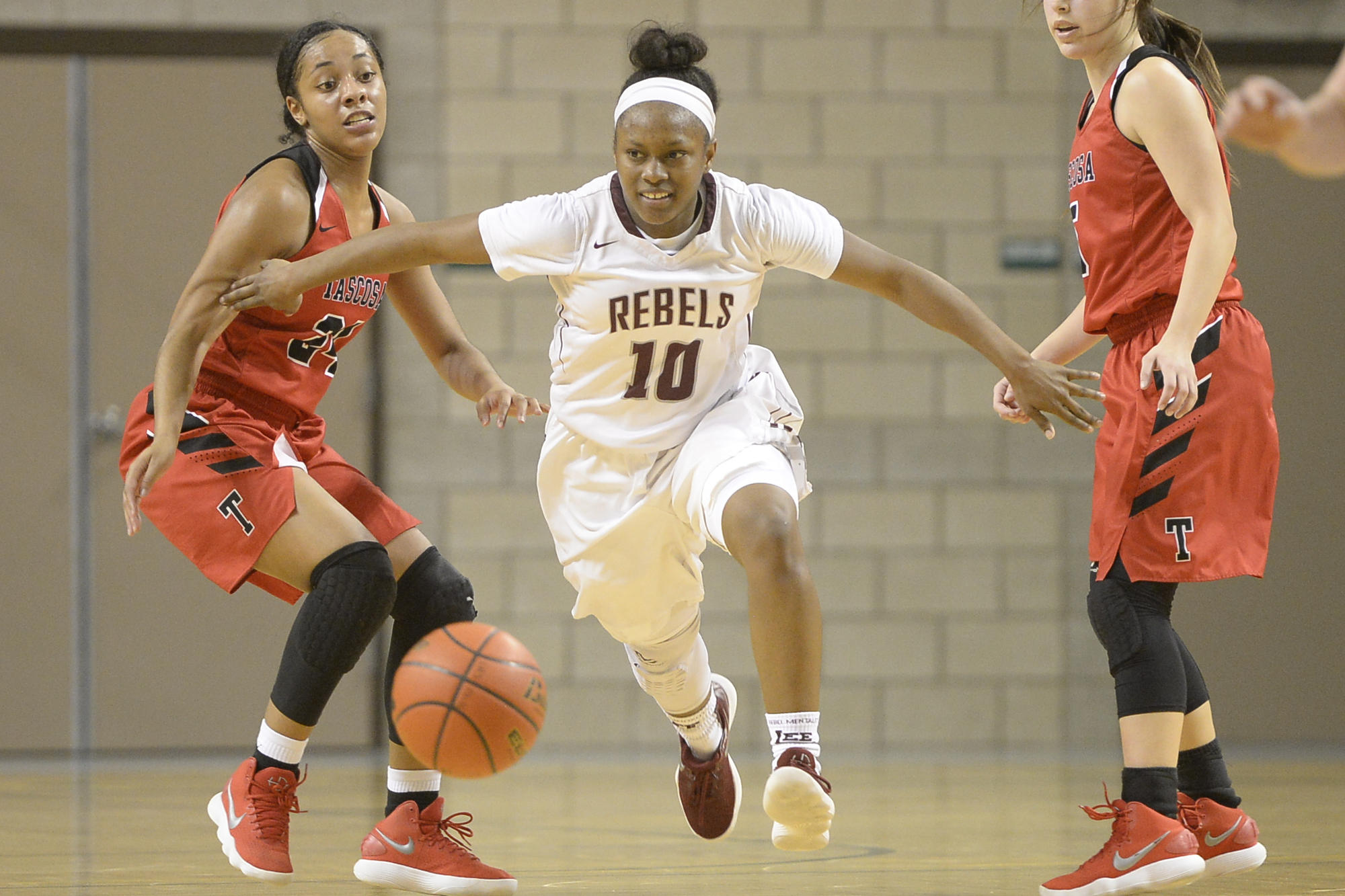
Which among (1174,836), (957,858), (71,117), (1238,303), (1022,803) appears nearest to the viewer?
(1174,836)

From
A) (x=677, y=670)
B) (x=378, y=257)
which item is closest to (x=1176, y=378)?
Answer: (x=677, y=670)

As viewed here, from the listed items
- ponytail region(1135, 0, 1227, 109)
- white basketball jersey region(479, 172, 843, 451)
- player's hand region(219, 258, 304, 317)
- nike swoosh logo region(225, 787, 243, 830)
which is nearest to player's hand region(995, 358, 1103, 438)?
white basketball jersey region(479, 172, 843, 451)

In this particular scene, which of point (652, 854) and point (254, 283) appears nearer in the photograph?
point (254, 283)

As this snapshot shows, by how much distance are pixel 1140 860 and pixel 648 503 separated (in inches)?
47.7

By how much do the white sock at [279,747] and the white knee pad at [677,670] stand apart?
0.77 metres

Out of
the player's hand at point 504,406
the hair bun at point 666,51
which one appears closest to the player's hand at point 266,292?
the player's hand at point 504,406

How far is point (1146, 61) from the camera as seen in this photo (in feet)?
9.58

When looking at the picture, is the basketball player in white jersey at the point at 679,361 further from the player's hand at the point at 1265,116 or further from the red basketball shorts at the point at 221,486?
the player's hand at the point at 1265,116

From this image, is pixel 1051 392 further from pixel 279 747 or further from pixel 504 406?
pixel 279 747

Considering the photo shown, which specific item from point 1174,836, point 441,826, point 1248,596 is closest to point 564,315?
point 441,826

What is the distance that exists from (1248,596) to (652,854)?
4206 mm

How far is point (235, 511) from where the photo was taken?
3.12 meters

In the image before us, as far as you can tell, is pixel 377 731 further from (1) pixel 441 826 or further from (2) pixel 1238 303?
(2) pixel 1238 303

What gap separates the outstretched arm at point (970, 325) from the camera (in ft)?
9.43
